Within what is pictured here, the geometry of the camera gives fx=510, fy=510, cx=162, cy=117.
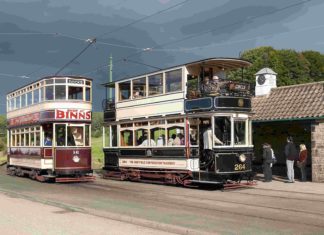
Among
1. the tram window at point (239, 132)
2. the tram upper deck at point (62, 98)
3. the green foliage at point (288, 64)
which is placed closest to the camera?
the tram window at point (239, 132)

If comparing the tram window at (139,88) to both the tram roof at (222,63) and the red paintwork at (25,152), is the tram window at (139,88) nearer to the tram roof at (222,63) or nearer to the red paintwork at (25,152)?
the tram roof at (222,63)

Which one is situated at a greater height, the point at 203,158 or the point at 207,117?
the point at 207,117

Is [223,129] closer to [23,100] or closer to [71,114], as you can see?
[71,114]

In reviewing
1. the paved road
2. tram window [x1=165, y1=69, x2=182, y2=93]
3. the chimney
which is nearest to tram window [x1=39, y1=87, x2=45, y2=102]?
the paved road

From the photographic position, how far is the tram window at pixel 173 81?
18.8 meters

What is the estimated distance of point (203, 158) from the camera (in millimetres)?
17750

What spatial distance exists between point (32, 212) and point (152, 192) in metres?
5.82

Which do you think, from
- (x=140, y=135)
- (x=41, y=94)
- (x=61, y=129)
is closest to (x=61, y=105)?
(x=61, y=129)

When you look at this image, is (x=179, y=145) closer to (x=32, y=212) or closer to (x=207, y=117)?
(x=207, y=117)

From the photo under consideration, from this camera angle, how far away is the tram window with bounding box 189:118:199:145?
18156 mm

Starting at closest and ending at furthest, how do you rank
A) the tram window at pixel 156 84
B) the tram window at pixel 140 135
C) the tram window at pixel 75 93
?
the tram window at pixel 156 84 < the tram window at pixel 140 135 < the tram window at pixel 75 93

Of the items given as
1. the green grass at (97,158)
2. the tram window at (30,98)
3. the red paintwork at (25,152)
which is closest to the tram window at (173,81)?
the red paintwork at (25,152)

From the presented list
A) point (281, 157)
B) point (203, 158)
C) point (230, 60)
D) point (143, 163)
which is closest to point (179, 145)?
point (203, 158)

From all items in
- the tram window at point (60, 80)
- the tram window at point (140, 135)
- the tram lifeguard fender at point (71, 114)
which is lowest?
the tram window at point (140, 135)
